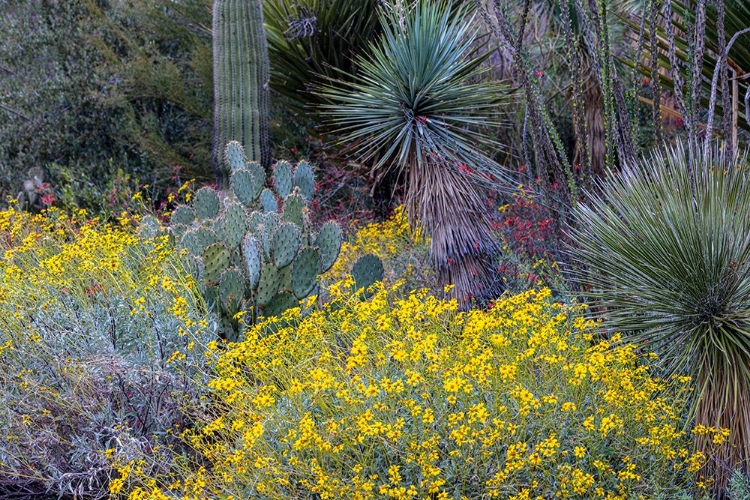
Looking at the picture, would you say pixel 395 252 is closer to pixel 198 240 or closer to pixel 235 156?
pixel 235 156

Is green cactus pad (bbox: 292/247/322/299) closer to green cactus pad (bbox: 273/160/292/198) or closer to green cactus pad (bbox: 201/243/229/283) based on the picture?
green cactus pad (bbox: 201/243/229/283)

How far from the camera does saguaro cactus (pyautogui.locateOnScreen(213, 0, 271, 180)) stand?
7680mm

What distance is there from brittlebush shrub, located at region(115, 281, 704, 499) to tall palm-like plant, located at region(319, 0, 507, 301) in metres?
2.52

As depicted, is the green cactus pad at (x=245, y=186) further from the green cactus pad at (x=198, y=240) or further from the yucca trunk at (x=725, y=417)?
the yucca trunk at (x=725, y=417)

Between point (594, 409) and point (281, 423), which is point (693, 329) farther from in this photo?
point (281, 423)

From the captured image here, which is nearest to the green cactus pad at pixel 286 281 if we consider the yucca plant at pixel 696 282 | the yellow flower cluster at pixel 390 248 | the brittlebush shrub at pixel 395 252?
the brittlebush shrub at pixel 395 252

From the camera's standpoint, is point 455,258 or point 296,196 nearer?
point 296,196

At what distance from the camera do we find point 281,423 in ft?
11.5

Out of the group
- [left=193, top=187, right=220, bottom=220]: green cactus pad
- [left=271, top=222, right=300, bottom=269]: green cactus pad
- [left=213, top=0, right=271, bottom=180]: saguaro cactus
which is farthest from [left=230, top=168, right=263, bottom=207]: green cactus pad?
[left=213, top=0, right=271, bottom=180]: saguaro cactus

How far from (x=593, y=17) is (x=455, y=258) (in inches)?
80.7

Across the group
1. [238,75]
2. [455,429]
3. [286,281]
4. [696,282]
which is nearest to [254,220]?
[286,281]


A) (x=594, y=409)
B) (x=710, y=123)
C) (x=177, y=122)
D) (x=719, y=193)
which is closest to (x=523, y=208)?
(x=710, y=123)

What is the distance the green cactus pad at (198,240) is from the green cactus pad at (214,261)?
0.17 m

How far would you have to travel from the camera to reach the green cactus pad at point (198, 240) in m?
5.46
